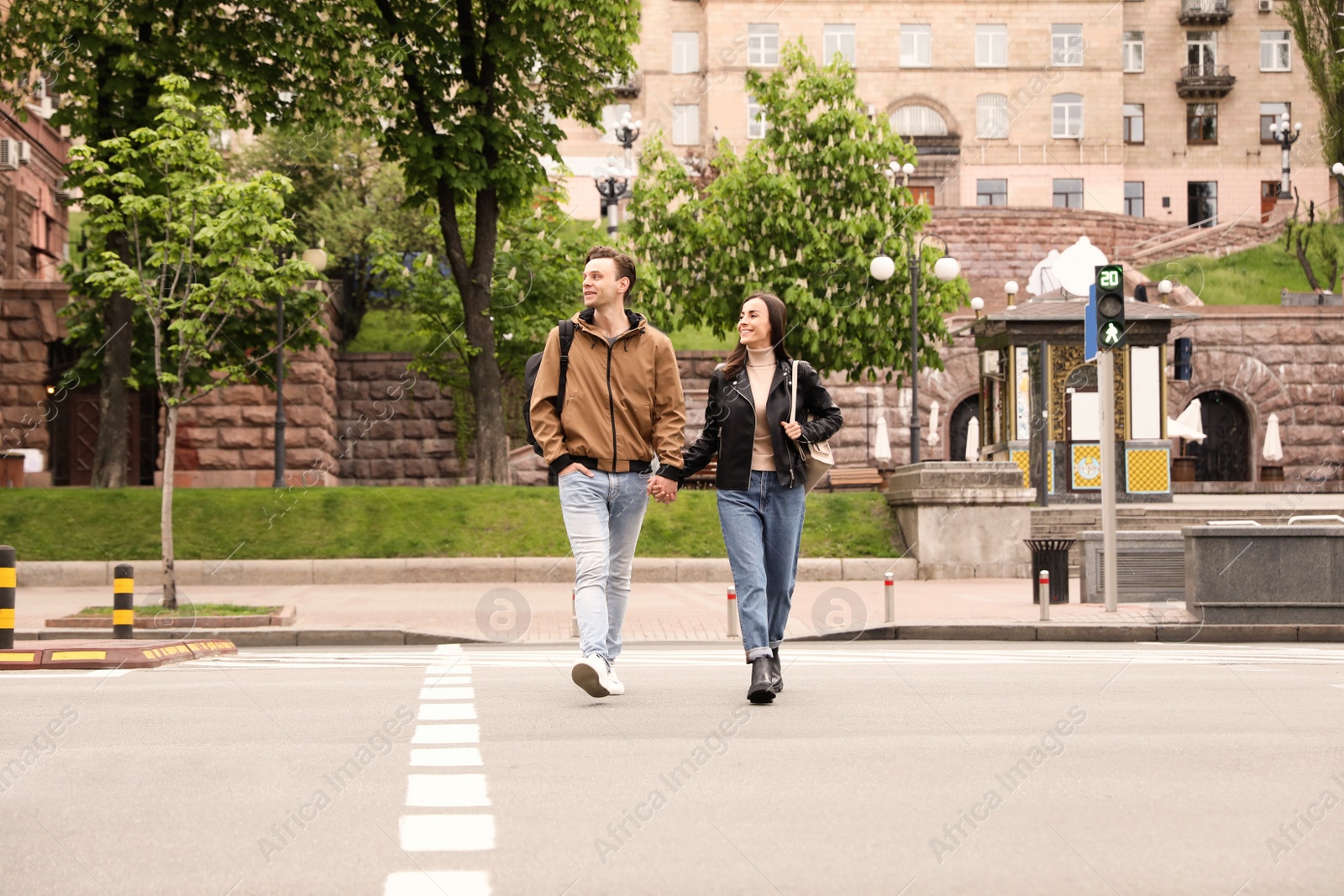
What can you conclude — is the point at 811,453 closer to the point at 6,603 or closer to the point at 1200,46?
the point at 6,603

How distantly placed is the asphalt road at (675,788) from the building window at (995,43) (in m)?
57.2

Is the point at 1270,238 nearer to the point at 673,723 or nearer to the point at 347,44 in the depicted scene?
the point at 347,44

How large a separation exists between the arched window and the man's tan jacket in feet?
187

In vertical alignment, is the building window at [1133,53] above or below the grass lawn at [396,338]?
above

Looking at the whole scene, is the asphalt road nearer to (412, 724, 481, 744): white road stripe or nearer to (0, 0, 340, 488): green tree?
(412, 724, 481, 744): white road stripe

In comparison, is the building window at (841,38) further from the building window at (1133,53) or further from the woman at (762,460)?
the woman at (762,460)

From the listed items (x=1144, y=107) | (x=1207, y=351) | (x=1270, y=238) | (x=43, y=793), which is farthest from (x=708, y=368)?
(x=43, y=793)

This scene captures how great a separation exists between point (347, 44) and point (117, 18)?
11.3 feet

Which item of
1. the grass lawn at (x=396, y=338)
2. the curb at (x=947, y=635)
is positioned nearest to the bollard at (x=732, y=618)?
the curb at (x=947, y=635)

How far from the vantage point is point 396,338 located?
143 feet

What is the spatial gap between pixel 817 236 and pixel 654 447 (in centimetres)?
2512

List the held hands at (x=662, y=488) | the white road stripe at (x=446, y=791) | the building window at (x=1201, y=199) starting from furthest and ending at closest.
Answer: the building window at (x=1201, y=199) < the held hands at (x=662, y=488) < the white road stripe at (x=446, y=791)

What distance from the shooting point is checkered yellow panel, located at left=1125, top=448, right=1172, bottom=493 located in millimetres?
26609

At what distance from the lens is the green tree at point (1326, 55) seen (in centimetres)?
4894
